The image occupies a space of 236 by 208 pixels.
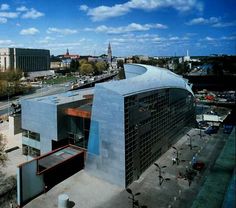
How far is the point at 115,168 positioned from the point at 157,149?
8639 mm

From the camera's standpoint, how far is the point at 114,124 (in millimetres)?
28188

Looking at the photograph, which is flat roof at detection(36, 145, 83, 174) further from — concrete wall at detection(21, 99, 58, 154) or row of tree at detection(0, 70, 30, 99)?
row of tree at detection(0, 70, 30, 99)

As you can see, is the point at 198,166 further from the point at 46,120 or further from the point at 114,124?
the point at 46,120

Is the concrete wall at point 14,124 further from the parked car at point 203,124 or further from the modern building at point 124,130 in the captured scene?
the parked car at point 203,124

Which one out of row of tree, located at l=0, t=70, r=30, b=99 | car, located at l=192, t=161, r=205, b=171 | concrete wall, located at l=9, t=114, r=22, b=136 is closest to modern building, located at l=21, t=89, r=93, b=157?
concrete wall, located at l=9, t=114, r=22, b=136

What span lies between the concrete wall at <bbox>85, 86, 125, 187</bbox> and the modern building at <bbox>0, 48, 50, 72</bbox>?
373 ft

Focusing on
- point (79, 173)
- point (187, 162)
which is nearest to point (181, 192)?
point (187, 162)

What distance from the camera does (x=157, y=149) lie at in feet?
116

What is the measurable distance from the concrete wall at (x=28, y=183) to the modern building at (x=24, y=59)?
376 ft

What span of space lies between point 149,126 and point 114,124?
623cm

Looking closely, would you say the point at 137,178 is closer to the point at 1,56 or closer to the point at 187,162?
the point at 187,162

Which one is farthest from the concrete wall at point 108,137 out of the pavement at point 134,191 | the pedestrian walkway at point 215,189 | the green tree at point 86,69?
the green tree at point 86,69

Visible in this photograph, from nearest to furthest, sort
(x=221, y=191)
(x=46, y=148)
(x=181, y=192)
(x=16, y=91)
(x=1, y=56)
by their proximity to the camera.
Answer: (x=221, y=191) → (x=181, y=192) → (x=46, y=148) → (x=16, y=91) → (x=1, y=56)

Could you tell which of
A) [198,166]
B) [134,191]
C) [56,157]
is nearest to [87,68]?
[56,157]
